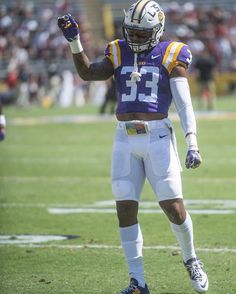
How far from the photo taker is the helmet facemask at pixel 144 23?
6.07 meters

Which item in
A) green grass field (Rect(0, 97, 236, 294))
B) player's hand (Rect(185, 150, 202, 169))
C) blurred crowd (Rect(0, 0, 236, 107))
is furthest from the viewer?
blurred crowd (Rect(0, 0, 236, 107))

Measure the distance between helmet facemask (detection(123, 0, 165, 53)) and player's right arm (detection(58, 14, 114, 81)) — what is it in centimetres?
24

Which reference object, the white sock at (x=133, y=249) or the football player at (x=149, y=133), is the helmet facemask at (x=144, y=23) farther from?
the white sock at (x=133, y=249)

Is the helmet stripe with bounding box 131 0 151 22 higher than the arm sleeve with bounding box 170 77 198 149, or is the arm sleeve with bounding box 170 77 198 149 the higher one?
the helmet stripe with bounding box 131 0 151 22

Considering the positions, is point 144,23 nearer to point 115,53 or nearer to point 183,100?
point 115,53

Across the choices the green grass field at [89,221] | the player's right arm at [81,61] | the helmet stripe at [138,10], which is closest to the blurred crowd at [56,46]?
the green grass field at [89,221]

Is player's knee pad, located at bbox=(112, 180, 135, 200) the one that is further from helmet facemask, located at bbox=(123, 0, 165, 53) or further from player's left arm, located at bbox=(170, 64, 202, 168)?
helmet facemask, located at bbox=(123, 0, 165, 53)

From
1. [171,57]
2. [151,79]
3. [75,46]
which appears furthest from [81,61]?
[171,57]

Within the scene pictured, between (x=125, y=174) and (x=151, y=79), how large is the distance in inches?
25.6

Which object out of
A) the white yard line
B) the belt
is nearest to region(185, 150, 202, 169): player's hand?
the belt

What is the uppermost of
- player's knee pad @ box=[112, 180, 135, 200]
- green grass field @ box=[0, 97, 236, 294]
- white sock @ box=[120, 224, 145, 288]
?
player's knee pad @ box=[112, 180, 135, 200]

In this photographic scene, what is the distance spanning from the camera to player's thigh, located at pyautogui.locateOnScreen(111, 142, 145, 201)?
6074 millimetres

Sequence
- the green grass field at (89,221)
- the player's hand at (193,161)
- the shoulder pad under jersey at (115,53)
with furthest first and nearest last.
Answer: the green grass field at (89,221)
the shoulder pad under jersey at (115,53)
the player's hand at (193,161)

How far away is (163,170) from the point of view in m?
6.04
